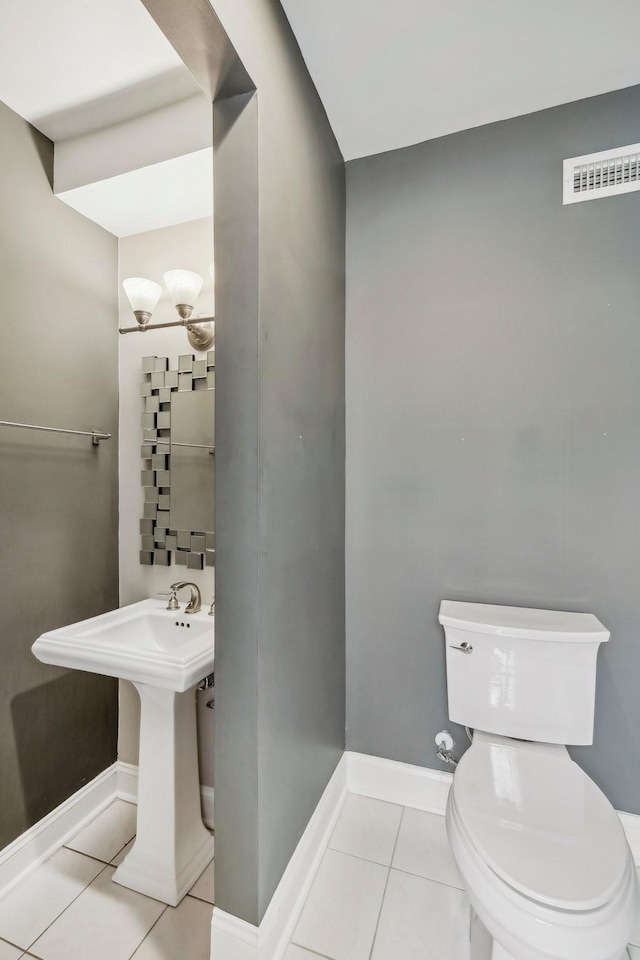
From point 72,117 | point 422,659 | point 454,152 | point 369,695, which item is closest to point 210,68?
point 72,117

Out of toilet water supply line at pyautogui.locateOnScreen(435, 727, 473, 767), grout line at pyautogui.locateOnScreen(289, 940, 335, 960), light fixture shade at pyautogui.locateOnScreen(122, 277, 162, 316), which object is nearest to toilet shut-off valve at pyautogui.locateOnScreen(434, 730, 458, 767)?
toilet water supply line at pyautogui.locateOnScreen(435, 727, 473, 767)

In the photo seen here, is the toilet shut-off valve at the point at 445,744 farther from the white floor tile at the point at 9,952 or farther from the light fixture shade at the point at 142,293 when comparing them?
the light fixture shade at the point at 142,293

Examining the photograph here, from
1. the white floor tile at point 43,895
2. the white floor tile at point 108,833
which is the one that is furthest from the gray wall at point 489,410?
the white floor tile at point 43,895

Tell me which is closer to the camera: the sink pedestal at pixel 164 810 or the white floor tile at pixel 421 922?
the white floor tile at pixel 421 922

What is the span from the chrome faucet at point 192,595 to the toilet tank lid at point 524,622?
903 millimetres

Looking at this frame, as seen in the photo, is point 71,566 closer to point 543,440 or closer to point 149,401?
point 149,401

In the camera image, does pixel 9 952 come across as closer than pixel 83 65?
Yes

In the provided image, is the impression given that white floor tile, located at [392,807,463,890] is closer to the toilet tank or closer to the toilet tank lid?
the toilet tank

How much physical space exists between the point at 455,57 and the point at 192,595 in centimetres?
196

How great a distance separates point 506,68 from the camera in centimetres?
136

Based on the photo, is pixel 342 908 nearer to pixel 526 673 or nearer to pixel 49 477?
pixel 526 673

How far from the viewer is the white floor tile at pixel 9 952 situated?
46.3 inches

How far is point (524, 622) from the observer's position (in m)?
1.40

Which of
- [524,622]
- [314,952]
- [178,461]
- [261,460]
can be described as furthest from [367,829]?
[178,461]
